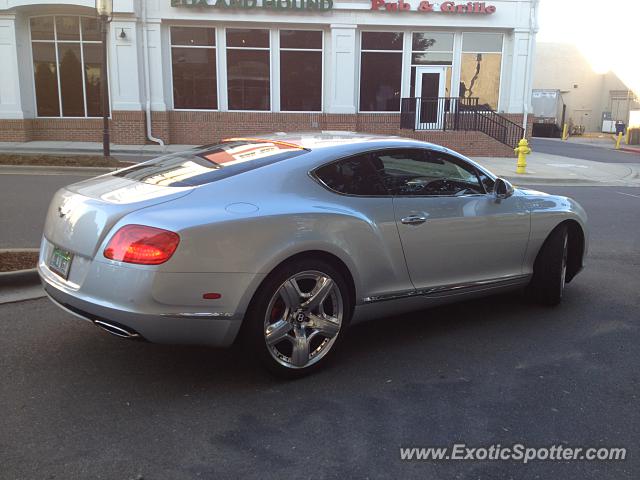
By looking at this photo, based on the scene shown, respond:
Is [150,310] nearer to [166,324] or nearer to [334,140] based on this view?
[166,324]

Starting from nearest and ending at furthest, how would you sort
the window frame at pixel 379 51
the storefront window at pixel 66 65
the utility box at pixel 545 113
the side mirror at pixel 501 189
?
1. the side mirror at pixel 501 189
2. the storefront window at pixel 66 65
3. the window frame at pixel 379 51
4. the utility box at pixel 545 113

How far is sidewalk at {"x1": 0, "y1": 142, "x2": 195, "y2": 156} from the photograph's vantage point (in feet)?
59.7

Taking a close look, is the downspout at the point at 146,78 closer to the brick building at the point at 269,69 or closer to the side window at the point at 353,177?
the brick building at the point at 269,69

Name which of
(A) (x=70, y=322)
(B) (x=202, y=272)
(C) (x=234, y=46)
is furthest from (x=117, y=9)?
(B) (x=202, y=272)

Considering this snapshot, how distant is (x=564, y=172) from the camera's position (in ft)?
57.9

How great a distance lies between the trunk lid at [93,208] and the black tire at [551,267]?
316 cm

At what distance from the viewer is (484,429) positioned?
3.23 m

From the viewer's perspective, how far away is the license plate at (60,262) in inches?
139

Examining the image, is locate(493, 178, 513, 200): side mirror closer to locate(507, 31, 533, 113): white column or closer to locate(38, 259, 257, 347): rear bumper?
locate(38, 259, 257, 347): rear bumper

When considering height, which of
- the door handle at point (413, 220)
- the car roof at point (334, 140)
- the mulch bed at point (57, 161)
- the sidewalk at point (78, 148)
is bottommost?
the sidewalk at point (78, 148)

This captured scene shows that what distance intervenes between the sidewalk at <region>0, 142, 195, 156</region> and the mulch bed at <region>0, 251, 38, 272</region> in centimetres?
1253

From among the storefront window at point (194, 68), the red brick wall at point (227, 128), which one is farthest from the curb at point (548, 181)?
the storefront window at point (194, 68)

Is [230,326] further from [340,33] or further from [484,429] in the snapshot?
[340,33]

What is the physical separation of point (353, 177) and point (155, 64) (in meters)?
18.6
